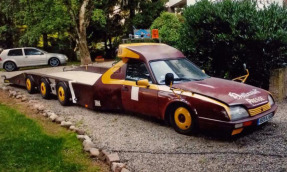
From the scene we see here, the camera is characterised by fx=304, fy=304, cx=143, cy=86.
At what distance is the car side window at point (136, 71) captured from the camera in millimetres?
6520

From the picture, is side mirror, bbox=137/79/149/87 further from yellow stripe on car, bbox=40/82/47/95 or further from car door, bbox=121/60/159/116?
yellow stripe on car, bbox=40/82/47/95

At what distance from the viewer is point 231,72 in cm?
902

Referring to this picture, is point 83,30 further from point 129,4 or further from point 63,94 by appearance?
point 63,94

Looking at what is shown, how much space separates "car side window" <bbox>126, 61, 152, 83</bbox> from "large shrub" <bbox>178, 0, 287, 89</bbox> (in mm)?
2961

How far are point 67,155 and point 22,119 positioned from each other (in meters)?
2.93

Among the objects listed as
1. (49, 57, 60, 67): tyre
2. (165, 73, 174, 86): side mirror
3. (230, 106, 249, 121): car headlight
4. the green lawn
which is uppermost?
(165, 73, 174, 86): side mirror

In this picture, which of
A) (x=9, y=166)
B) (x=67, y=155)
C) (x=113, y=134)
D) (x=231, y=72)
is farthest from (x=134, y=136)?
(x=231, y=72)

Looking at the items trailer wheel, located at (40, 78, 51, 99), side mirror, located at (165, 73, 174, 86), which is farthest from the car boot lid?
trailer wheel, located at (40, 78, 51, 99)

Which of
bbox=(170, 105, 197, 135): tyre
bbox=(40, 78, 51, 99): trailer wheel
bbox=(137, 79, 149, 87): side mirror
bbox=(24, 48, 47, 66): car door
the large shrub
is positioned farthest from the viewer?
bbox=(24, 48, 47, 66): car door

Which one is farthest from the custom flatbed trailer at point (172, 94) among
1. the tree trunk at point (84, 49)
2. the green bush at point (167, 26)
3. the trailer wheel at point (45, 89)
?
the tree trunk at point (84, 49)

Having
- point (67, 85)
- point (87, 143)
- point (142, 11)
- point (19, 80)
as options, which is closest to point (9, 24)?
point (142, 11)

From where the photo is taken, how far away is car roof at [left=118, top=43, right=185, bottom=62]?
21.6 feet

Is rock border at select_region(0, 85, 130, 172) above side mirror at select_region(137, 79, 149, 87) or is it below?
below

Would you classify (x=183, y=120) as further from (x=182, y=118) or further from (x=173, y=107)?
(x=173, y=107)
